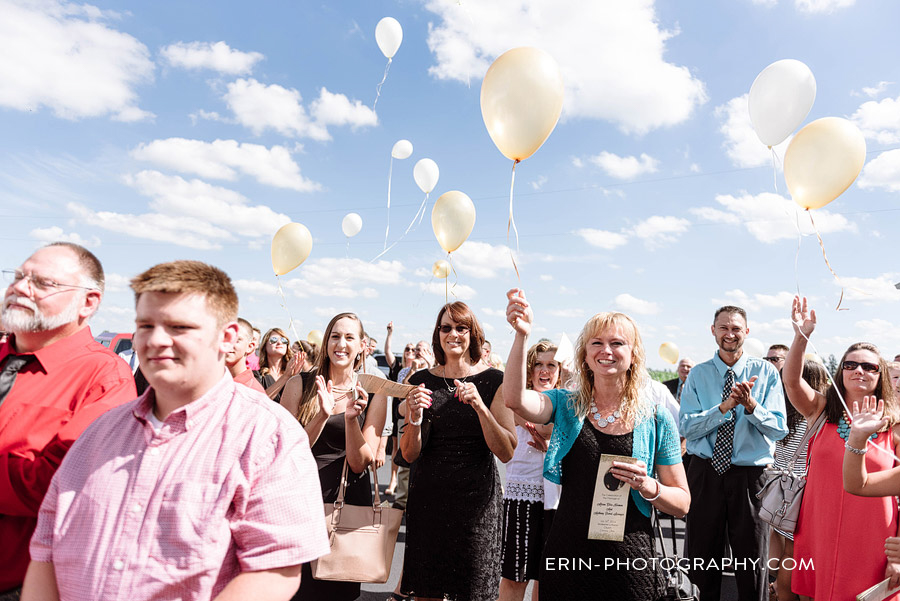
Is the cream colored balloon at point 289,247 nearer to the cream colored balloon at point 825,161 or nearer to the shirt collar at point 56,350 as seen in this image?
the shirt collar at point 56,350

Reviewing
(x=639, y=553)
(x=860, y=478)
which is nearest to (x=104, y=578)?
(x=639, y=553)

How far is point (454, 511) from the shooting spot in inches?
127

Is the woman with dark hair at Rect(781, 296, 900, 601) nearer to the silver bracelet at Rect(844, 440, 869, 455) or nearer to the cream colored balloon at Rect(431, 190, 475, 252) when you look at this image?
the silver bracelet at Rect(844, 440, 869, 455)

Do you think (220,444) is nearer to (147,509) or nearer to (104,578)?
(147,509)

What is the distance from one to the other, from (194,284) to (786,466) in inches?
184

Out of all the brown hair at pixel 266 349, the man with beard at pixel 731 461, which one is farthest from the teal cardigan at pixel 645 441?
the brown hair at pixel 266 349

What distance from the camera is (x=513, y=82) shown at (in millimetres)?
3129

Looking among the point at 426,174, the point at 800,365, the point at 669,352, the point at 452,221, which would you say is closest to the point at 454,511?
the point at 800,365

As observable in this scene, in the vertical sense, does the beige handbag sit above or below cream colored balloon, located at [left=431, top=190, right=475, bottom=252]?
below

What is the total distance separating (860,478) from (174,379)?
2955 millimetres

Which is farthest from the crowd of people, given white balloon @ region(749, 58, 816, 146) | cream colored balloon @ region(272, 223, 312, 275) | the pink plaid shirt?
white balloon @ region(749, 58, 816, 146)

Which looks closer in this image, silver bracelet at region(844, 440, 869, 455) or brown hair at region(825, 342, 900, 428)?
silver bracelet at region(844, 440, 869, 455)

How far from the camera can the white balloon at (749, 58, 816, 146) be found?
4031 mm

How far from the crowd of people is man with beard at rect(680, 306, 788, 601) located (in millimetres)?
17
